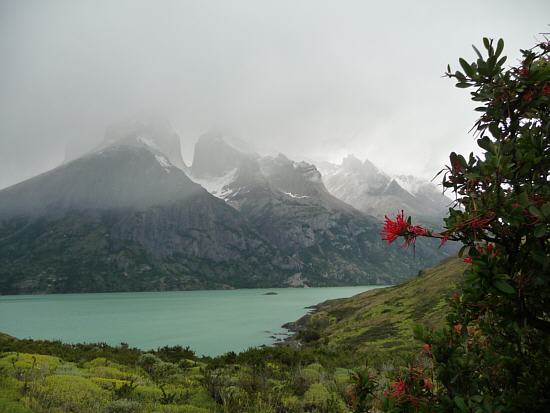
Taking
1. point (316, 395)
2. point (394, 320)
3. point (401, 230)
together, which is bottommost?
point (394, 320)

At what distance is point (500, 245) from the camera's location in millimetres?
3213

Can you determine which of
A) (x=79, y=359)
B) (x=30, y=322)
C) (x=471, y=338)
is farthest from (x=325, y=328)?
(x=30, y=322)

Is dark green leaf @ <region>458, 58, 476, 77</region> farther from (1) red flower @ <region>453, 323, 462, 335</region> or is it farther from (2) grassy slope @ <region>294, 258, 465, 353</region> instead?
(2) grassy slope @ <region>294, 258, 465, 353</region>

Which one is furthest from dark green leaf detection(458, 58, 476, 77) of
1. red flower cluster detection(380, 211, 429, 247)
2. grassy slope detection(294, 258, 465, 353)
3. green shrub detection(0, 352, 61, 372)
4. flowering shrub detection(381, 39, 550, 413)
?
grassy slope detection(294, 258, 465, 353)

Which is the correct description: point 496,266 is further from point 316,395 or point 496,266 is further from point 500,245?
point 316,395

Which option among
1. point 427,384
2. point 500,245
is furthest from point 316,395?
point 500,245

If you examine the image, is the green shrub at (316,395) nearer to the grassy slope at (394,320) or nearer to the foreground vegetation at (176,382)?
the foreground vegetation at (176,382)

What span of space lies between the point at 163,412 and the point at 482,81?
412 inches

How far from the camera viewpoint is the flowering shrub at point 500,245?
283 cm

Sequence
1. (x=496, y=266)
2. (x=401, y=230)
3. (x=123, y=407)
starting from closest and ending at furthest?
(x=496, y=266)
(x=401, y=230)
(x=123, y=407)

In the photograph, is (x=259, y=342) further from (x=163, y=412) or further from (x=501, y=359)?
(x=501, y=359)

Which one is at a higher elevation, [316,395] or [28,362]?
[28,362]

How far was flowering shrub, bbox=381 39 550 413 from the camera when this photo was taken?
2.83 meters

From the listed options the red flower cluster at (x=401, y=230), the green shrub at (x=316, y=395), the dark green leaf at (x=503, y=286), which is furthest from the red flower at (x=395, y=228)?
the green shrub at (x=316, y=395)
